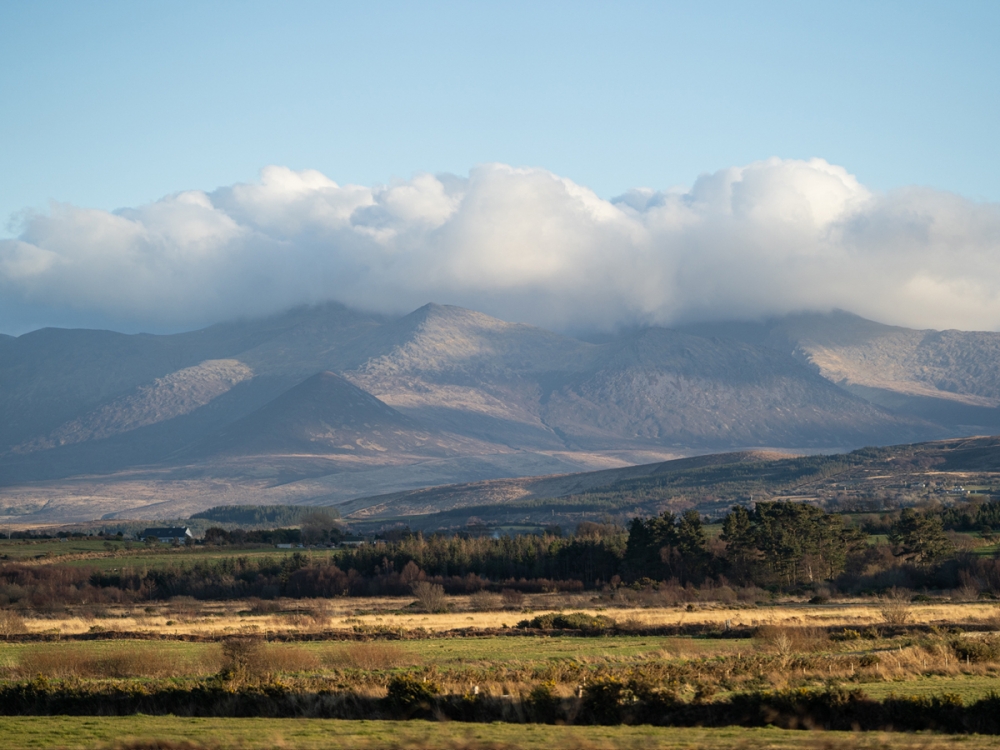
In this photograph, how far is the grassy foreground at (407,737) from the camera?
2716 centimetres

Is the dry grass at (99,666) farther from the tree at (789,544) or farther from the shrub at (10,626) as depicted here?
the tree at (789,544)

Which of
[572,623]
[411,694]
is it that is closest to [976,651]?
[411,694]

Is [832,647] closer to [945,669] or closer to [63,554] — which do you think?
[945,669]

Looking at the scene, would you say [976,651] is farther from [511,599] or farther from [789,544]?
[789,544]

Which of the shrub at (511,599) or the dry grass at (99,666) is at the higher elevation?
the dry grass at (99,666)

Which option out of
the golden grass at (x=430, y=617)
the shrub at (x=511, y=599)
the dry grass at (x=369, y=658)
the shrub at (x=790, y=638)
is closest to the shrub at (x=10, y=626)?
the golden grass at (x=430, y=617)

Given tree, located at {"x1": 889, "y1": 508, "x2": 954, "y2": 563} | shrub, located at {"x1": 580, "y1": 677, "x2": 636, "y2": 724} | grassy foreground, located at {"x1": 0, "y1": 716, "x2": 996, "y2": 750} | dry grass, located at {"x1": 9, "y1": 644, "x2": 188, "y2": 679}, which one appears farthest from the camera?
tree, located at {"x1": 889, "y1": 508, "x2": 954, "y2": 563}

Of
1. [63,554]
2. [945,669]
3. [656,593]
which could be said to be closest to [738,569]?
[656,593]

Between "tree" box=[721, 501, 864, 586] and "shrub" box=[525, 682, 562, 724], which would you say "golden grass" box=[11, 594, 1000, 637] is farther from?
"shrub" box=[525, 682, 562, 724]

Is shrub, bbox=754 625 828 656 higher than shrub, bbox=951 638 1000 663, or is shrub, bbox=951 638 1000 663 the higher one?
shrub, bbox=951 638 1000 663

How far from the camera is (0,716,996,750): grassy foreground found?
27156 millimetres

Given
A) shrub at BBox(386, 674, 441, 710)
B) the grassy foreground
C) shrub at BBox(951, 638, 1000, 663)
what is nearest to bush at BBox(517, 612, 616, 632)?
shrub at BBox(951, 638, 1000, 663)

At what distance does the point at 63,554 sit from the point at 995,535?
357ft

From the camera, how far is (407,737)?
2886 cm
